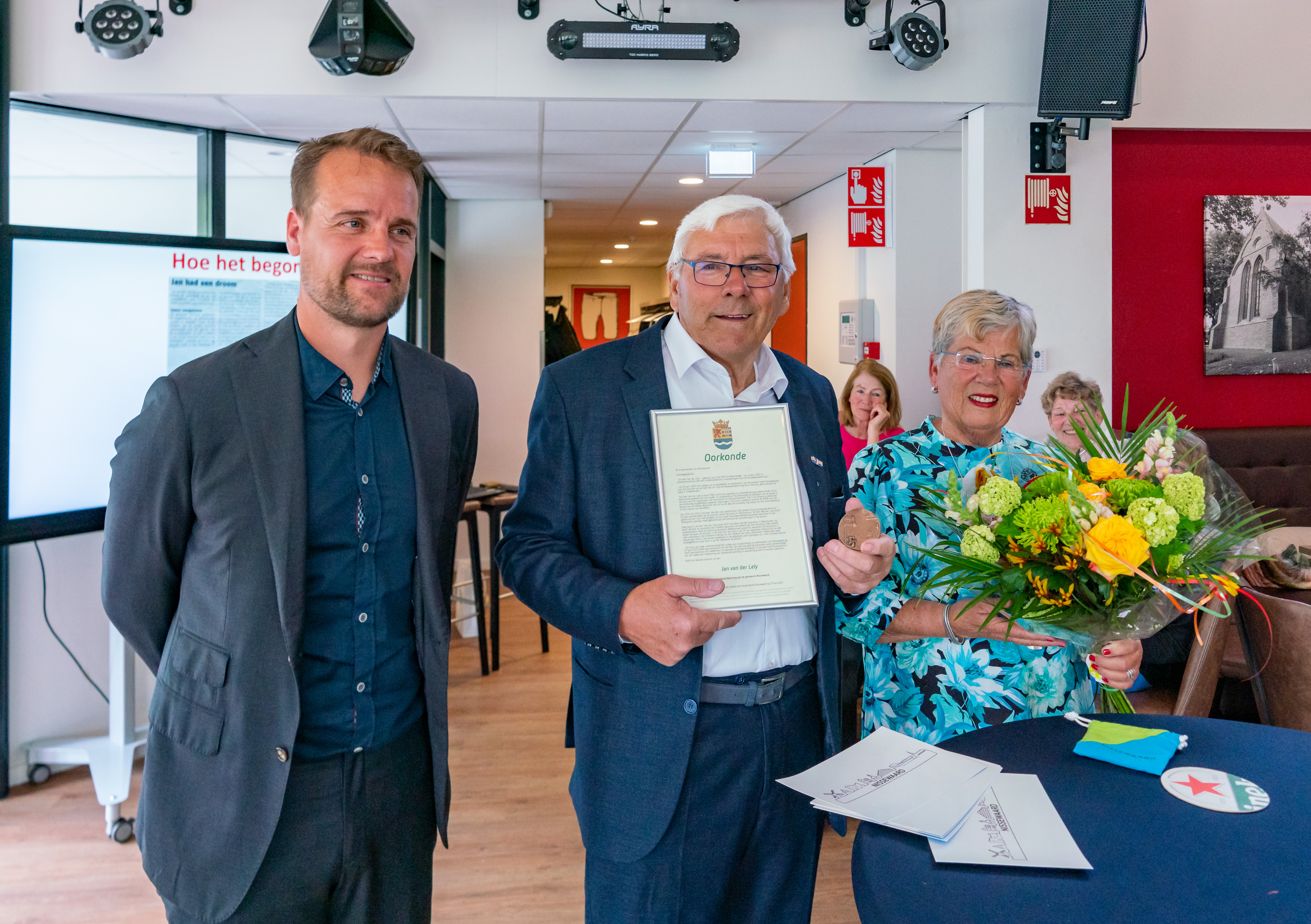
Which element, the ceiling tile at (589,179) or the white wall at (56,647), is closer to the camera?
the white wall at (56,647)

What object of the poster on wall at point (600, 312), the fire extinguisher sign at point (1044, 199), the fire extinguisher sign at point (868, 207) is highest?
the poster on wall at point (600, 312)

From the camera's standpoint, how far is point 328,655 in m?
1.48

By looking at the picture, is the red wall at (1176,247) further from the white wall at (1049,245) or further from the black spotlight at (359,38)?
the black spotlight at (359,38)

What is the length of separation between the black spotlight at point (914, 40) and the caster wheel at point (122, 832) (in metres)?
4.59

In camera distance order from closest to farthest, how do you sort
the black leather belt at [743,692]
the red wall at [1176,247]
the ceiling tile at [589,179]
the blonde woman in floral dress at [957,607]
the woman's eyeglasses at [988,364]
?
the black leather belt at [743,692] < the blonde woman in floral dress at [957,607] < the woman's eyeglasses at [988,364] < the red wall at [1176,247] < the ceiling tile at [589,179]

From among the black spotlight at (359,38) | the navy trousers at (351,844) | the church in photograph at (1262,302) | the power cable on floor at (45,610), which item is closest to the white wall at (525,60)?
the black spotlight at (359,38)

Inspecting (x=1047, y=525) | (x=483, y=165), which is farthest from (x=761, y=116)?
(x=1047, y=525)

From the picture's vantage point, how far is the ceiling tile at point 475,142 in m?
5.10

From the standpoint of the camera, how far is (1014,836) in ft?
3.92

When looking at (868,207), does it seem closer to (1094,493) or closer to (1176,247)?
(1176,247)

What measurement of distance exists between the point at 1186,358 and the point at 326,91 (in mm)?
4784

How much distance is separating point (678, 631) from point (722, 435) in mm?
375

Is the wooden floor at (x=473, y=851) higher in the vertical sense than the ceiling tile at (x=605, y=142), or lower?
lower

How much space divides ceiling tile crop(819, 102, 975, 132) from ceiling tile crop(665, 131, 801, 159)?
293 mm
